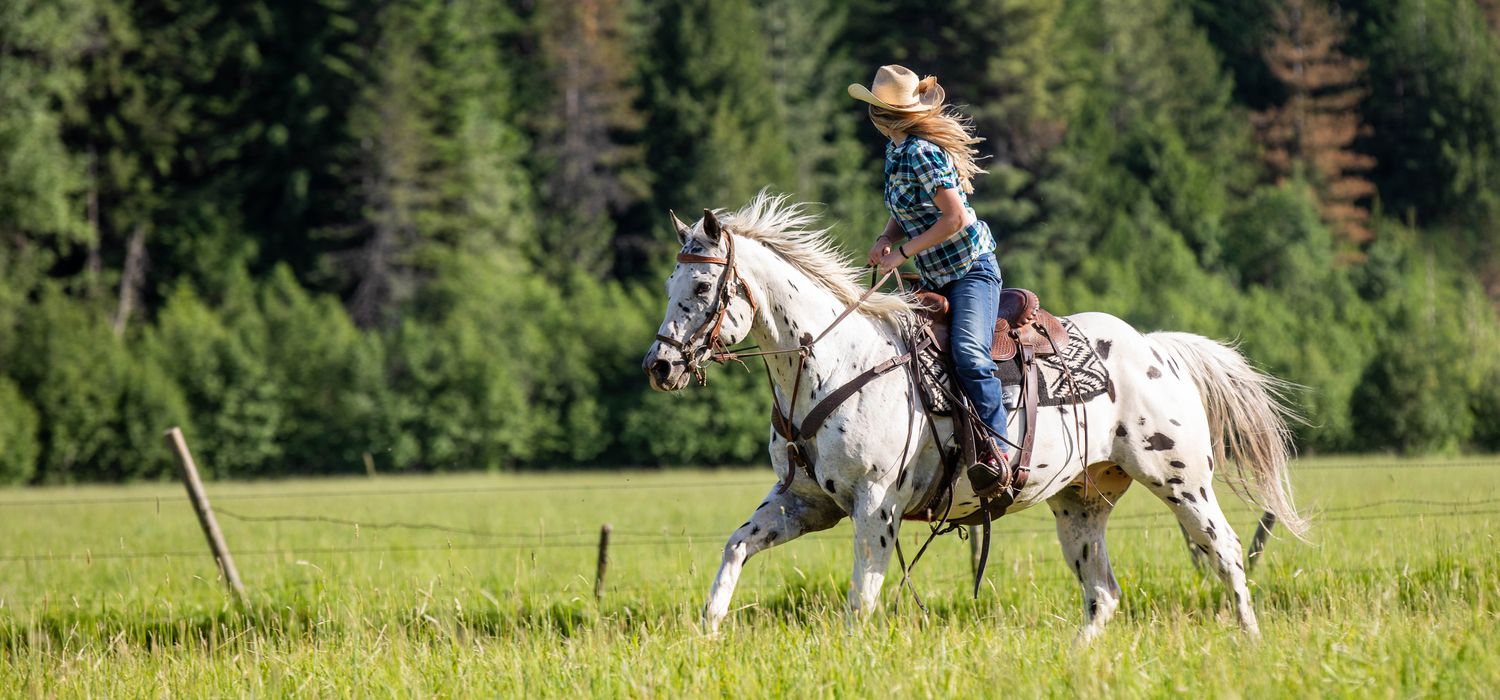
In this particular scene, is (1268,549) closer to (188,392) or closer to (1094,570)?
(1094,570)

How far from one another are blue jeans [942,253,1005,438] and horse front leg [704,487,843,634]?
938 mm

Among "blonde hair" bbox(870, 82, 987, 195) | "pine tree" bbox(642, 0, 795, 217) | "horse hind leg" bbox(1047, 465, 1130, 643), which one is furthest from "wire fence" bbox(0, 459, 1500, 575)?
"pine tree" bbox(642, 0, 795, 217)

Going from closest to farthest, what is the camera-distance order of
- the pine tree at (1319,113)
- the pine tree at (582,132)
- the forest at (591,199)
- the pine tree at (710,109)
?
the forest at (591,199) < the pine tree at (710,109) < the pine tree at (582,132) < the pine tree at (1319,113)

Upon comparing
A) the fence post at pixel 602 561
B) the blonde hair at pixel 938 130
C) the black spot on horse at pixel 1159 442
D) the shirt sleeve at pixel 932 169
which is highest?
the blonde hair at pixel 938 130

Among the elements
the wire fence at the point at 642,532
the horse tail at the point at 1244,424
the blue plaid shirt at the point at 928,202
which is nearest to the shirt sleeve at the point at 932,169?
the blue plaid shirt at the point at 928,202

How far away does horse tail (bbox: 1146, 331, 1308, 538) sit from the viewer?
27.5 ft

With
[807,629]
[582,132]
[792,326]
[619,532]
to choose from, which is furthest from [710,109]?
[807,629]

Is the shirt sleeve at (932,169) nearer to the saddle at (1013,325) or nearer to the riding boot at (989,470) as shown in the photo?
the saddle at (1013,325)

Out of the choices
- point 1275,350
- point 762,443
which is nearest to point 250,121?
point 762,443

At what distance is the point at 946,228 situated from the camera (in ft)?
23.5

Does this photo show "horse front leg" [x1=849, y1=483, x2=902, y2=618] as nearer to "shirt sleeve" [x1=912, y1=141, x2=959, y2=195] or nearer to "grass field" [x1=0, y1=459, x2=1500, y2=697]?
"grass field" [x1=0, y1=459, x2=1500, y2=697]

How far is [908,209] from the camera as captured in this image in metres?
7.43

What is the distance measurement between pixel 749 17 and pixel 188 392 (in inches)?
1007

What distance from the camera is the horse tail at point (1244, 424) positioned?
838 cm
